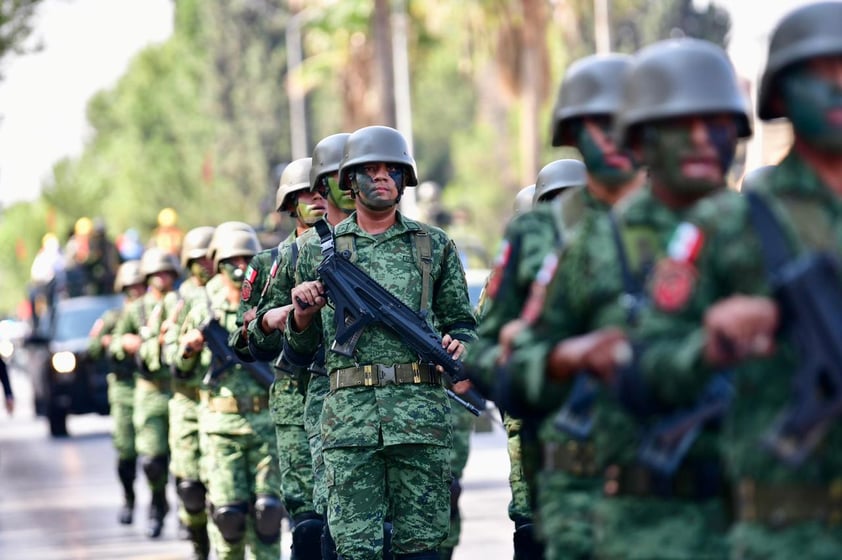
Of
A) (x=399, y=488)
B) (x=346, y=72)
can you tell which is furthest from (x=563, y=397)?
(x=346, y=72)

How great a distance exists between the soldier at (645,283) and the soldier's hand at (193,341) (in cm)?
726

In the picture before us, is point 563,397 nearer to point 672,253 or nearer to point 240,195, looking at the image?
point 672,253

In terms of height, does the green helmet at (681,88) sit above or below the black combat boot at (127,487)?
above

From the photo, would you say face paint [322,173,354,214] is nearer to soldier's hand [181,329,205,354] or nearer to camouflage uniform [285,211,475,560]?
camouflage uniform [285,211,475,560]

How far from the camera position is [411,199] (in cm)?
4344

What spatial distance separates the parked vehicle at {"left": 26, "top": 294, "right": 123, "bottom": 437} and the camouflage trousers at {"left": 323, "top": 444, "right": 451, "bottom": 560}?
18928 millimetres

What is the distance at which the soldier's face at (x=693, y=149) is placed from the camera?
5.20 m

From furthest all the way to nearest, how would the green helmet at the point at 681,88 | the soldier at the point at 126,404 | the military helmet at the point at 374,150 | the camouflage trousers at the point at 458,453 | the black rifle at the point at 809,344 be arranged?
the soldier at the point at 126,404, the camouflage trousers at the point at 458,453, the military helmet at the point at 374,150, the green helmet at the point at 681,88, the black rifle at the point at 809,344

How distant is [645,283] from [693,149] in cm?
34

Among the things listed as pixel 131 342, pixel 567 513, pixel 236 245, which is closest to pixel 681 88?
pixel 567 513

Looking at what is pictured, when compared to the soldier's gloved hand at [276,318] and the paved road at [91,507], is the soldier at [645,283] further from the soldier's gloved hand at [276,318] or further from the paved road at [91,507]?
the paved road at [91,507]

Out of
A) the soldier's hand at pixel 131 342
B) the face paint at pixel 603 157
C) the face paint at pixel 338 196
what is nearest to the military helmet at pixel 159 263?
the soldier's hand at pixel 131 342

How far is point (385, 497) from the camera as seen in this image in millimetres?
8812

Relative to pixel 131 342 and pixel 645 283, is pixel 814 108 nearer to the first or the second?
pixel 645 283
